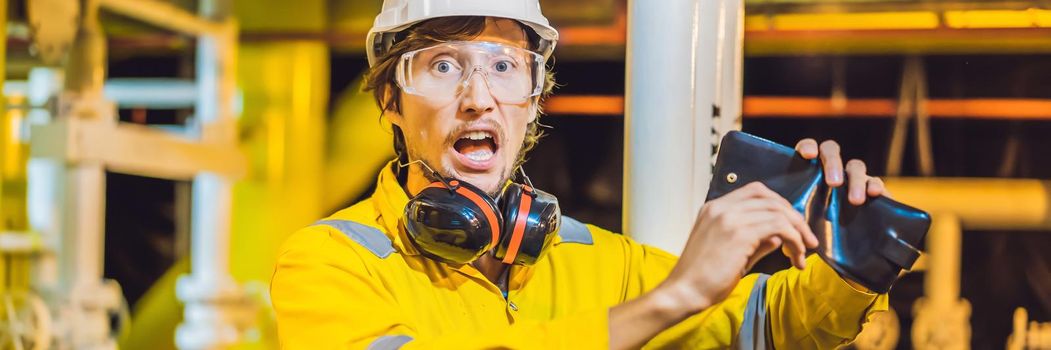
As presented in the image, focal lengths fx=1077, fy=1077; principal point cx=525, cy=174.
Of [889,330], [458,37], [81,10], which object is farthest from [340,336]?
[889,330]

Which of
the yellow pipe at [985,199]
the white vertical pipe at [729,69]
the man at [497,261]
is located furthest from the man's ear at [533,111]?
the yellow pipe at [985,199]

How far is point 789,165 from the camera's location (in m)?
1.10

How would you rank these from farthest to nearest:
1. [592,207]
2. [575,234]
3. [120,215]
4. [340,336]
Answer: [120,215] → [592,207] → [575,234] → [340,336]

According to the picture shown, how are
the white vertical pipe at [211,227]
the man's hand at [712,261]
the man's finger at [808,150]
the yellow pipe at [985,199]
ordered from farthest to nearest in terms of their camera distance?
the white vertical pipe at [211,227] < the yellow pipe at [985,199] < the man's finger at [808,150] < the man's hand at [712,261]

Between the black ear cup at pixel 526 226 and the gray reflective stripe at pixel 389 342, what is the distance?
0.61 feet

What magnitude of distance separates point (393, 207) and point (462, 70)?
0.18 meters

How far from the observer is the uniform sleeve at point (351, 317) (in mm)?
985

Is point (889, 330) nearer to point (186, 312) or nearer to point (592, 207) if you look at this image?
point (592, 207)

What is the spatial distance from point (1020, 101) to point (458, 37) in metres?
3.05

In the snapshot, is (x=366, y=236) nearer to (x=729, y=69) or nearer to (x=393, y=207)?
(x=393, y=207)

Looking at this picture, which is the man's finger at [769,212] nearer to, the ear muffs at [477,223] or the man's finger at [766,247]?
the man's finger at [766,247]

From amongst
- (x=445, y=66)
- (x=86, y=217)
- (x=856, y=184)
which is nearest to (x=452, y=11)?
(x=445, y=66)

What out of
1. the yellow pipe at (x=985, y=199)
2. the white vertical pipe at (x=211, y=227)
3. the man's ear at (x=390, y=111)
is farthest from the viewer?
the white vertical pipe at (x=211, y=227)

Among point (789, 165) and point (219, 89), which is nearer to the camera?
point (789, 165)
